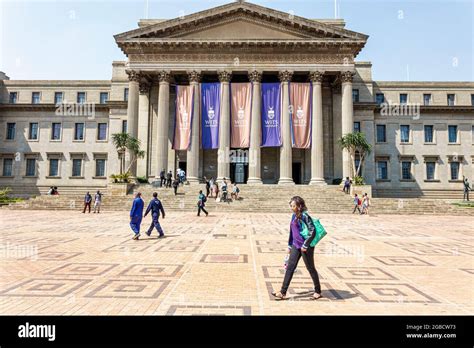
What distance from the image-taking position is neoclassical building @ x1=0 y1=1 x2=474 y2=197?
35312mm

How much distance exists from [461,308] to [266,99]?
104 ft

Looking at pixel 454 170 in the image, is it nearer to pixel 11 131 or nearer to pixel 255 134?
pixel 255 134

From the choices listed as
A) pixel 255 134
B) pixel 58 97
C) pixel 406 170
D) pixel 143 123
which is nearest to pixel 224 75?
pixel 255 134

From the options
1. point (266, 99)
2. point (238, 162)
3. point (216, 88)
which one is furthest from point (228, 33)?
point (238, 162)

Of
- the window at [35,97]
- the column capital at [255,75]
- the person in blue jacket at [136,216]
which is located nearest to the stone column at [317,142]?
the column capital at [255,75]

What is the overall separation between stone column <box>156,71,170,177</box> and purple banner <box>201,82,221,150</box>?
4.05 m

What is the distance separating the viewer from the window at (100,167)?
45.5 meters

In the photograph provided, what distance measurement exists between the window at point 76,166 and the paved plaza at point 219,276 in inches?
1423

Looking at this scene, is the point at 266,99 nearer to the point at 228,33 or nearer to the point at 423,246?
the point at 228,33

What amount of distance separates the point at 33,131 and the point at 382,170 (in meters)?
49.6

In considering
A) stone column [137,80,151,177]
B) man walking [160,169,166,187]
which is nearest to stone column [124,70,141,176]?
stone column [137,80,151,177]

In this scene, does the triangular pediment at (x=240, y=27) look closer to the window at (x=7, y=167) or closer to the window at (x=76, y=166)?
the window at (x=76, y=166)
